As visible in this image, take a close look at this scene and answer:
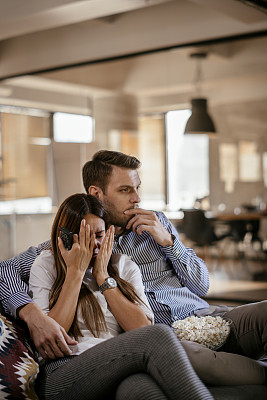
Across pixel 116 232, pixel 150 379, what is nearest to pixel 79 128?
pixel 116 232

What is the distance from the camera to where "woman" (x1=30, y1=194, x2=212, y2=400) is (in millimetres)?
1749

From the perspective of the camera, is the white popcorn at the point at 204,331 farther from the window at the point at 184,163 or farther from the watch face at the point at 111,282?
the window at the point at 184,163

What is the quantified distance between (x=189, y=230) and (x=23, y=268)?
148 inches

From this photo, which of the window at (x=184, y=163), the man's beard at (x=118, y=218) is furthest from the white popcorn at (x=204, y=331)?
the window at (x=184, y=163)

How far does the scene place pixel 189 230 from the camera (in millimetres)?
5934

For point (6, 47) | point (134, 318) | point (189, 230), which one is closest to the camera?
point (134, 318)

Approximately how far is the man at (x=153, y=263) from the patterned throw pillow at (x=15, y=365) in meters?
0.15

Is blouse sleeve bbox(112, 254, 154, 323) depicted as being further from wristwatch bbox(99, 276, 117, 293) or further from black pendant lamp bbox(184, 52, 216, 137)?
black pendant lamp bbox(184, 52, 216, 137)

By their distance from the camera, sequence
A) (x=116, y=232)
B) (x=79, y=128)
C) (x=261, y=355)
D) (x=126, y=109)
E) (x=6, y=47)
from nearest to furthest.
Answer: (x=261, y=355) → (x=116, y=232) → (x=126, y=109) → (x=79, y=128) → (x=6, y=47)

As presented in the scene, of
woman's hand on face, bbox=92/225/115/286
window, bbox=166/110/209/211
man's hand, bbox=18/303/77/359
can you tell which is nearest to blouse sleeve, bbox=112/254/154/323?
woman's hand on face, bbox=92/225/115/286

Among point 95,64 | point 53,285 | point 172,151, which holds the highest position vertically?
point 95,64

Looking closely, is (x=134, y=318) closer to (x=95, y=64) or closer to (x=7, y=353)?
(x=7, y=353)

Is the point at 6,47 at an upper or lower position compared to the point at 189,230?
upper

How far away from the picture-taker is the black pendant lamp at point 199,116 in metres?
5.88
